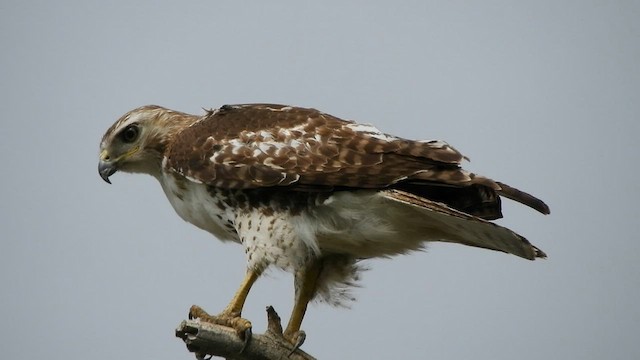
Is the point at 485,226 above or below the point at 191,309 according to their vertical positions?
above

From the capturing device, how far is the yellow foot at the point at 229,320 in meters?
7.08

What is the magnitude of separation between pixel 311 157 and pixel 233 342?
1.43 metres

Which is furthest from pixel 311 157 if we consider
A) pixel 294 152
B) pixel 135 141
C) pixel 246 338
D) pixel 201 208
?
pixel 135 141

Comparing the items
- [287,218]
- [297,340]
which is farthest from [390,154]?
[297,340]


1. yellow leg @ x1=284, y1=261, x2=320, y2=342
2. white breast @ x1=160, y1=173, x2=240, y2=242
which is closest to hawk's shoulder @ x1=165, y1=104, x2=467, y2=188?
white breast @ x1=160, y1=173, x2=240, y2=242

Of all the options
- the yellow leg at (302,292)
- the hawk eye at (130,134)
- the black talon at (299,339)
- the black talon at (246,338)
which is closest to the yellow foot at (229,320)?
the black talon at (246,338)

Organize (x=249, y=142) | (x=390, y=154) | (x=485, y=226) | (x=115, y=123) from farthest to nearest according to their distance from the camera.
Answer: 1. (x=115, y=123)
2. (x=249, y=142)
3. (x=390, y=154)
4. (x=485, y=226)

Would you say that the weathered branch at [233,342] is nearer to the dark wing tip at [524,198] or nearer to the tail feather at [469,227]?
the tail feather at [469,227]

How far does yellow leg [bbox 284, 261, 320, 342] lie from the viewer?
8.03m

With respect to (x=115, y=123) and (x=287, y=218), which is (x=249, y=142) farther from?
(x=115, y=123)

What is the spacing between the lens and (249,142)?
797 cm

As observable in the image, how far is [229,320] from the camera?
24.0ft

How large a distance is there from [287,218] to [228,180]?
51 centimetres

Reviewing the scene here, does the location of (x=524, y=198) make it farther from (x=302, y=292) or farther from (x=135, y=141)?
(x=135, y=141)
